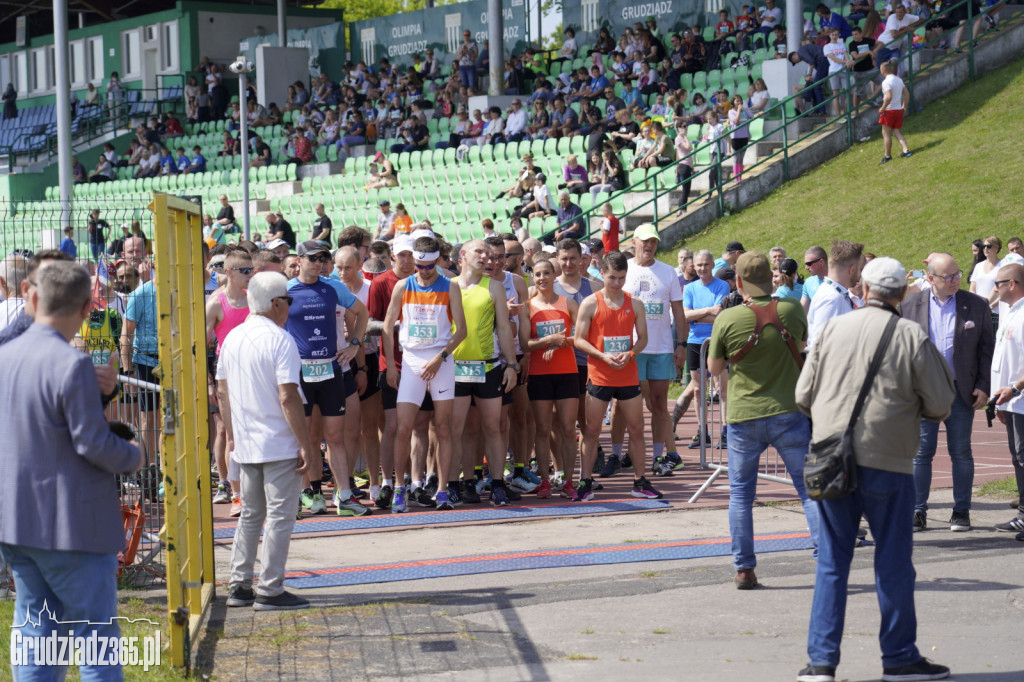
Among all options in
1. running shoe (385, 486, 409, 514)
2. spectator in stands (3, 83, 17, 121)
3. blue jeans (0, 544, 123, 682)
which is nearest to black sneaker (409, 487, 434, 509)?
running shoe (385, 486, 409, 514)

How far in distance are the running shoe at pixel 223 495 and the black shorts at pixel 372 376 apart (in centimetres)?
140

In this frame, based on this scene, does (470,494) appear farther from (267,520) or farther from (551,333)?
(267,520)

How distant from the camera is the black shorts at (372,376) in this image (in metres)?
10.6

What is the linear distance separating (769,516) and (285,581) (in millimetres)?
3800

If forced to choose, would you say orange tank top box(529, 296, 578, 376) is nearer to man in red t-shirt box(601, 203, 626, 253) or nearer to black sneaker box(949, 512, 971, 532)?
black sneaker box(949, 512, 971, 532)

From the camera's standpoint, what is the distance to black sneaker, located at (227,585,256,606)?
7.04m

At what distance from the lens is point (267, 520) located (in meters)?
6.94

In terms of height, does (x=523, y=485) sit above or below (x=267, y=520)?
below

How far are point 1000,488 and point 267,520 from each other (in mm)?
6286

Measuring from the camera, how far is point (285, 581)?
7.70 m

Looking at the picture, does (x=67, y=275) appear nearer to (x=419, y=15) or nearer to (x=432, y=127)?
(x=432, y=127)

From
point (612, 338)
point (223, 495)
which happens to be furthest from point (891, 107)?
point (223, 495)

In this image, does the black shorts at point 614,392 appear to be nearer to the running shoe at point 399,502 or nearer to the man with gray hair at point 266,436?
the running shoe at point 399,502

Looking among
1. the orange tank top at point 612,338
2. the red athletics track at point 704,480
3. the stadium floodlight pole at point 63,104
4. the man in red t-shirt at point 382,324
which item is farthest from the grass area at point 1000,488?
the stadium floodlight pole at point 63,104
